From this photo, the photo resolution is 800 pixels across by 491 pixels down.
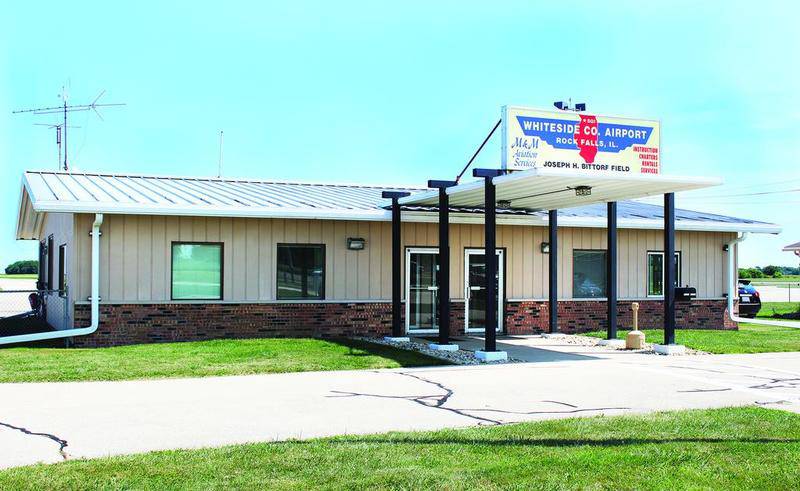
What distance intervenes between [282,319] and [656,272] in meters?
9.26

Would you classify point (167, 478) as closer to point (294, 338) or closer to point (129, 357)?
point (129, 357)

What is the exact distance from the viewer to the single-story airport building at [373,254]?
15141mm

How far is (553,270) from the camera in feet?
59.8

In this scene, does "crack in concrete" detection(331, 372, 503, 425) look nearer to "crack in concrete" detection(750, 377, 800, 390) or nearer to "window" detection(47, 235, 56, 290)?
"crack in concrete" detection(750, 377, 800, 390)

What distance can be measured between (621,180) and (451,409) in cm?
606

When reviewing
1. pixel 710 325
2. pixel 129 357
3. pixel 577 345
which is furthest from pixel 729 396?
pixel 710 325

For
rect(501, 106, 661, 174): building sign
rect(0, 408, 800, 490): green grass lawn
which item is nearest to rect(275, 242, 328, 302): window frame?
rect(501, 106, 661, 174): building sign

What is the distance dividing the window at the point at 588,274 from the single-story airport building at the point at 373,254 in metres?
0.03

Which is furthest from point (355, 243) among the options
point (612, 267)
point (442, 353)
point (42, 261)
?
point (42, 261)

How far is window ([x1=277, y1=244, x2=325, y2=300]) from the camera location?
56.1 ft

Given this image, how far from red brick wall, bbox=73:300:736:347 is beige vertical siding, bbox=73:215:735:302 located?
23 cm

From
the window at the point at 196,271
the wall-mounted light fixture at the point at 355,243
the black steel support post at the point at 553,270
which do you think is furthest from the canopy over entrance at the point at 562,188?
the window at the point at 196,271

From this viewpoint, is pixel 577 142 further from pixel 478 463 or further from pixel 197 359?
pixel 478 463

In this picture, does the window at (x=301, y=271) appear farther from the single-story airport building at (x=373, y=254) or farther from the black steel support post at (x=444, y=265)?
the black steel support post at (x=444, y=265)
